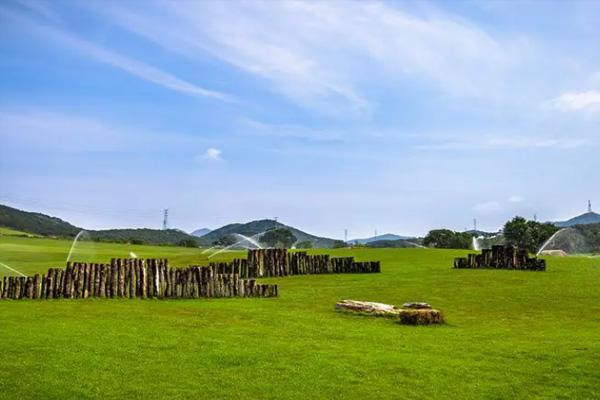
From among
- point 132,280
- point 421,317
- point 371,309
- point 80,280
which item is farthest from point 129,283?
point 421,317

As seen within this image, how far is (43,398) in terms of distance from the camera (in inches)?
402

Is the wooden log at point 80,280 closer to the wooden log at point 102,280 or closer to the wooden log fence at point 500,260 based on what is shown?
the wooden log at point 102,280

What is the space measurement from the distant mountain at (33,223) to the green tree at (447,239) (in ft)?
249

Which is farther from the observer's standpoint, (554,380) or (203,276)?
(203,276)

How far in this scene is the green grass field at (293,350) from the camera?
35.4ft

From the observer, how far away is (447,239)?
127625mm

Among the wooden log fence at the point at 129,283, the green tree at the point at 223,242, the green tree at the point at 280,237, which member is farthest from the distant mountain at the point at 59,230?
the wooden log fence at the point at 129,283

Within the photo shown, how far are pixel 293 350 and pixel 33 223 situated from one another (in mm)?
150909

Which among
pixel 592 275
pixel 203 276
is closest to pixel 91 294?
pixel 203 276

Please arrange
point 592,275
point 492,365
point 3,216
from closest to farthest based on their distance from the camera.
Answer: point 492,365 → point 592,275 → point 3,216

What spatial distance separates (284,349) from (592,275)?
883 inches

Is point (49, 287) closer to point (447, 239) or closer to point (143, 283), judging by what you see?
point (143, 283)

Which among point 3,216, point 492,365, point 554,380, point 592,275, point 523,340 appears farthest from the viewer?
point 3,216

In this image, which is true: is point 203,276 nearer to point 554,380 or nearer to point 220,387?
point 220,387
